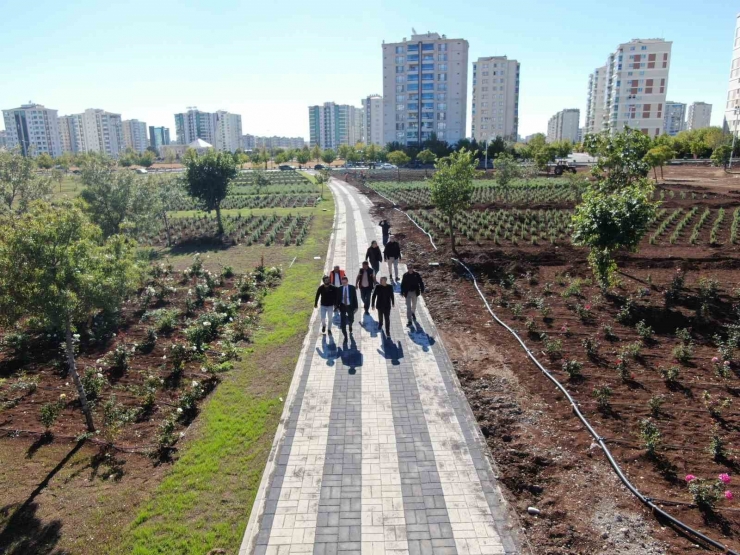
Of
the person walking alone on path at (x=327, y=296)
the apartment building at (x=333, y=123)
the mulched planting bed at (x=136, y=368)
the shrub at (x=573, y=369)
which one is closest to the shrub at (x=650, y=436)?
the shrub at (x=573, y=369)

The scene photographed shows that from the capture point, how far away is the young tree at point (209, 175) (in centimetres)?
2552

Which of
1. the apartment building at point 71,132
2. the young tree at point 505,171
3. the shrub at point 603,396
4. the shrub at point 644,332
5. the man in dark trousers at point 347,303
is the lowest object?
the shrub at point 603,396

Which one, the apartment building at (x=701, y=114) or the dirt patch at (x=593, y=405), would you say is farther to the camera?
the apartment building at (x=701, y=114)

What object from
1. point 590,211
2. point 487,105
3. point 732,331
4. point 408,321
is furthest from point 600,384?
point 487,105

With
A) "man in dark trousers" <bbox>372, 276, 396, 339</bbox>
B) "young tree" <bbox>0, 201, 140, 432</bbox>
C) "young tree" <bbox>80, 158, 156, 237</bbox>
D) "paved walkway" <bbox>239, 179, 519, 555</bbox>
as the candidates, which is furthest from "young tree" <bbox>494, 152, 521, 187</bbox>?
"young tree" <bbox>0, 201, 140, 432</bbox>

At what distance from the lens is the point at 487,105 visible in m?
115

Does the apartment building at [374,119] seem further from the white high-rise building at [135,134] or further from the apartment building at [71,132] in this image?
the apartment building at [71,132]

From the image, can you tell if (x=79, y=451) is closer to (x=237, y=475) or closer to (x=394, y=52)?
(x=237, y=475)

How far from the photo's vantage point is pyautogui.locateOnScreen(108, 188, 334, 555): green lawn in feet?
18.4

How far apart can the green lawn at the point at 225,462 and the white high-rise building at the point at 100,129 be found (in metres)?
174

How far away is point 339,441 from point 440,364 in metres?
3.17

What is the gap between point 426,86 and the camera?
99125 millimetres

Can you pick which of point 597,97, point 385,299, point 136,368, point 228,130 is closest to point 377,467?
point 385,299

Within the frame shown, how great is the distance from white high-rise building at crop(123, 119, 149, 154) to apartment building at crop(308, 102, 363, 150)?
6192cm
